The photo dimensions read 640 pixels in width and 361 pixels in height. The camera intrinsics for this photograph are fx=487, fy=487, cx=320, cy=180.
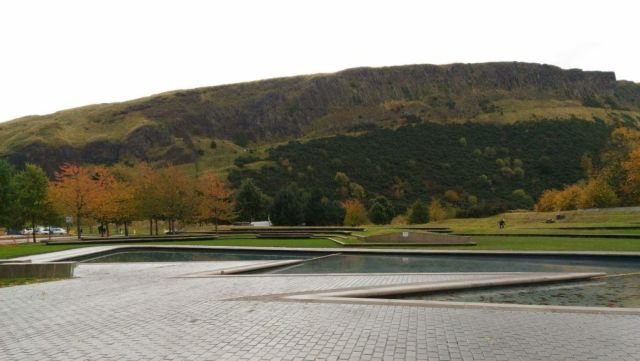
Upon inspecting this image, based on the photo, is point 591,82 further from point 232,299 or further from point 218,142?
point 232,299

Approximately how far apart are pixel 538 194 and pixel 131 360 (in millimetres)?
68526

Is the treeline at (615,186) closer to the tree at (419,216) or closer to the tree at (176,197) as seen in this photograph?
the tree at (419,216)

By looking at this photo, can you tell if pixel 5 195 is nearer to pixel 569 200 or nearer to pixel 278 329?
pixel 278 329

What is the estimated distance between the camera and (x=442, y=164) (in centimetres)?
7825

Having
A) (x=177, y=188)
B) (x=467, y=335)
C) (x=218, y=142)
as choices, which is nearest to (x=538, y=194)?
(x=177, y=188)

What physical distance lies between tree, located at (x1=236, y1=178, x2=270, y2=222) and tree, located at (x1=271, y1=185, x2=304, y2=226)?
797 centimetres

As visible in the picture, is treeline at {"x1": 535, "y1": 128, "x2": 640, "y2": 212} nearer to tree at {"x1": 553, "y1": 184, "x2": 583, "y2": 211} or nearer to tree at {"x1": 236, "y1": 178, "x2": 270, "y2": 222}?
tree at {"x1": 553, "y1": 184, "x2": 583, "y2": 211}

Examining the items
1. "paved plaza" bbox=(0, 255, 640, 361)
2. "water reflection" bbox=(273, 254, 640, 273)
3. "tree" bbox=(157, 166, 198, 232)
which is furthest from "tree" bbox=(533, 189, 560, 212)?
"paved plaza" bbox=(0, 255, 640, 361)

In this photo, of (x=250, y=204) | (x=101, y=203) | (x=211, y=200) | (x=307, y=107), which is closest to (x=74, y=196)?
(x=101, y=203)

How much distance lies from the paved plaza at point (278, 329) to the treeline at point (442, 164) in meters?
49.1

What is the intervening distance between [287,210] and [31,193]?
2270 cm

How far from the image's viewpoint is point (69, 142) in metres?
111

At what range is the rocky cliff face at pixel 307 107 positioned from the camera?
359ft

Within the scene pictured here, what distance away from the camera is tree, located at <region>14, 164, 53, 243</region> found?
119ft
